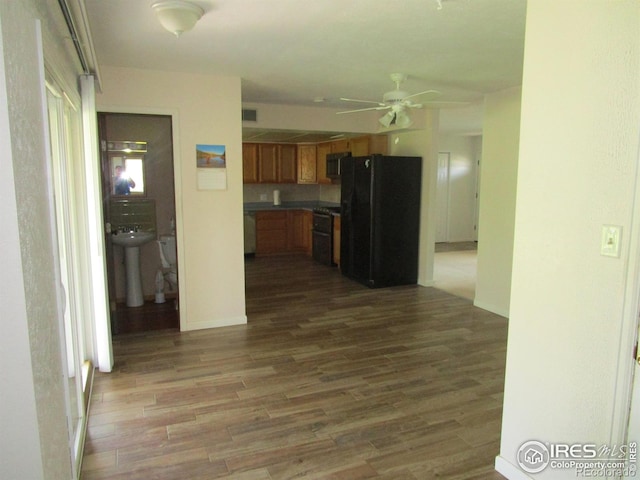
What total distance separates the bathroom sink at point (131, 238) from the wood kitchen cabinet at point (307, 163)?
4.12 meters

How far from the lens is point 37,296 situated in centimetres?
137

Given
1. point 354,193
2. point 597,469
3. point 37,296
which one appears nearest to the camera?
point 37,296

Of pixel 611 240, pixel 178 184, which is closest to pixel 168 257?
pixel 178 184

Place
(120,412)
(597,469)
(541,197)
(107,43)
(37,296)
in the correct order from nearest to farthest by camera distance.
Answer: (37,296), (597,469), (541,197), (120,412), (107,43)

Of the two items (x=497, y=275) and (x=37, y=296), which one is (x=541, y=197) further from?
(x=497, y=275)

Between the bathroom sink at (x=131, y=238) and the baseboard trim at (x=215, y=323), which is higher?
the bathroom sink at (x=131, y=238)

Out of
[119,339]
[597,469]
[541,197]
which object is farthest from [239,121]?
[597,469]

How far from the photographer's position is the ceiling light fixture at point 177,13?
2.38 m

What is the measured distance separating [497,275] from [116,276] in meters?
4.45

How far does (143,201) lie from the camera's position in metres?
5.45

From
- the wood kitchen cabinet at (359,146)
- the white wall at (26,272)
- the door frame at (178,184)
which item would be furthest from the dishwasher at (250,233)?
the white wall at (26,272)

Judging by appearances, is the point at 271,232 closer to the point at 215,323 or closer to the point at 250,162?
the point at 250,162

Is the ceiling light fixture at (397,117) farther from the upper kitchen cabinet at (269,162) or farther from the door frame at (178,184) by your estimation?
the upper kitchen cabinet at (269,162)

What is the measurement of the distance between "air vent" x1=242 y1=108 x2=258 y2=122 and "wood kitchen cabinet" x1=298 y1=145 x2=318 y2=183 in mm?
3162
